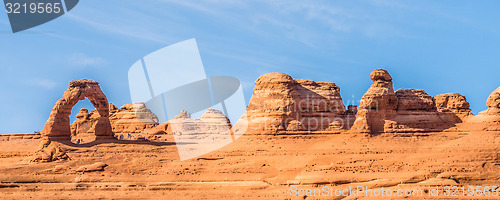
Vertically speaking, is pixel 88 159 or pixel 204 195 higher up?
pixel 88 159

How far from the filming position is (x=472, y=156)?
29547mm

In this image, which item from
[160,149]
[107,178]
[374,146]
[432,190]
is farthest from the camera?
[160,149]

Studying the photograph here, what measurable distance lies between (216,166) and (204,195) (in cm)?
436

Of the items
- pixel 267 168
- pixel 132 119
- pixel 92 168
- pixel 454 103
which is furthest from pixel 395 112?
pixel 132 119

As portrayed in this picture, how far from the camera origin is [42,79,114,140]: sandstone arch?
39.8 meters

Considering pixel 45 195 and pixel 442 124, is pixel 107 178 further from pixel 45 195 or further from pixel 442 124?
pixel 442 124

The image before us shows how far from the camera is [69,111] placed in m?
40.9

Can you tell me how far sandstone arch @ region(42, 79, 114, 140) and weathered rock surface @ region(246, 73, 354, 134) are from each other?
36.5 ft


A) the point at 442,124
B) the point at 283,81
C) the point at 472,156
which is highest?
the point at 283,81

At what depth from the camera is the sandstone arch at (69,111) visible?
39.8 meters

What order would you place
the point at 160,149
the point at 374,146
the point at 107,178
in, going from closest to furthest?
the point at 107,178, the point at 374,146, the point at 160,149

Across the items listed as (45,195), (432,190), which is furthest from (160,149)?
(432,190)

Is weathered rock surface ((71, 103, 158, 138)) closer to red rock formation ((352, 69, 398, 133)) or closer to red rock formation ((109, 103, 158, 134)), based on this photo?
red rock formation ((109, 103, 158, 134))

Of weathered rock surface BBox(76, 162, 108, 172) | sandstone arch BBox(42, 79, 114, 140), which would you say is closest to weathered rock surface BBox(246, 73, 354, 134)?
weathered rock surface BBox(76, 162, 108, 172)
